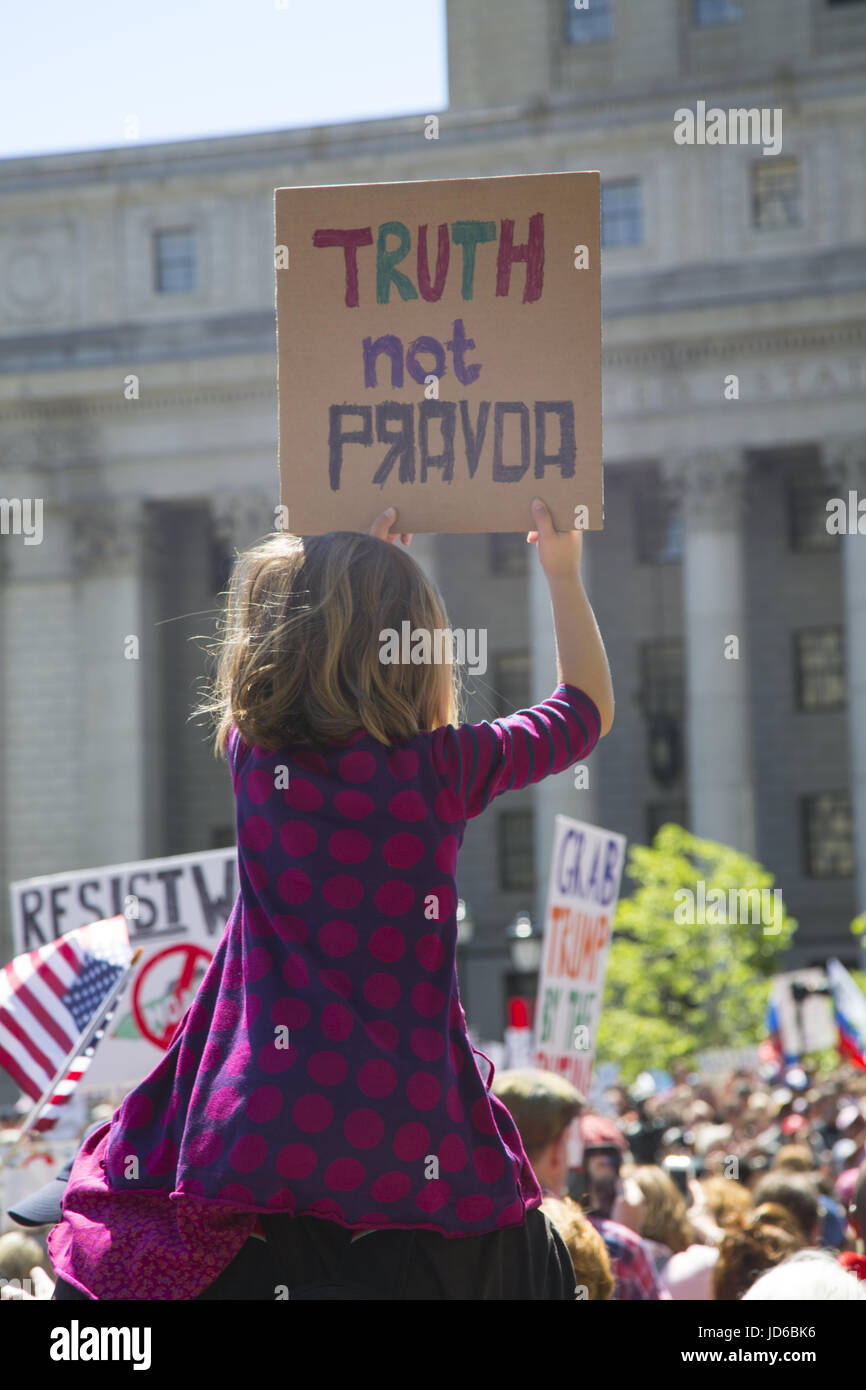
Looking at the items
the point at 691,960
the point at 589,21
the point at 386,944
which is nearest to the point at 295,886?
the point at 386,944

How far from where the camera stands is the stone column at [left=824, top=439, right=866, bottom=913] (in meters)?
43.8

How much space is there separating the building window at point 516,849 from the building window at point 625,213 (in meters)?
15.3

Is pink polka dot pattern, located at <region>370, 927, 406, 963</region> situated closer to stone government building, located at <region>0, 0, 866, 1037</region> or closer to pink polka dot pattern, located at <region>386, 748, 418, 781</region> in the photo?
pink polka dot pattern, located at <region>386, 748, 418, 781</region>

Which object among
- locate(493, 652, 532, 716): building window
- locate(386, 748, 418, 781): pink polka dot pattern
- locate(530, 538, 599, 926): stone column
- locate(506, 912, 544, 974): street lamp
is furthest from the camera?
locate(493, 652, 532, 716): building window

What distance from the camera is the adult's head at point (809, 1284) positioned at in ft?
11.4

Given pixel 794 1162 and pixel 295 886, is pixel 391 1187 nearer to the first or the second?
pixel 295 886

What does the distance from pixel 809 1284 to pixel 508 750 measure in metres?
1.13

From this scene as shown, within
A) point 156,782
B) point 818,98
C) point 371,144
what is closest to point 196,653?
point 156,782

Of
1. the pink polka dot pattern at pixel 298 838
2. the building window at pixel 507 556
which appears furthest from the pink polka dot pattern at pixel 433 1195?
the building window at pixel 507 556

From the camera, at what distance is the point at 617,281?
45.7 meters

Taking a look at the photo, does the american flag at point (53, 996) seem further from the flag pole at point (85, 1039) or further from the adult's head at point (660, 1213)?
the adult's head at point (660, 1213)

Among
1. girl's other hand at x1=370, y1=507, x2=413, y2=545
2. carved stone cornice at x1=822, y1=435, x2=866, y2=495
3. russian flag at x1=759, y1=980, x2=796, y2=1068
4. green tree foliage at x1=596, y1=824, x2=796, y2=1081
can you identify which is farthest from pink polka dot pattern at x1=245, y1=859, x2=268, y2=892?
carved stone cornice at x1=822, y1=435, x2=866, y2=495

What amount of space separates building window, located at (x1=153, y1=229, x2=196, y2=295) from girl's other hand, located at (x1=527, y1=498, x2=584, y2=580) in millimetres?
47150

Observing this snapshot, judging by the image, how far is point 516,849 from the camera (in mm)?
51812
